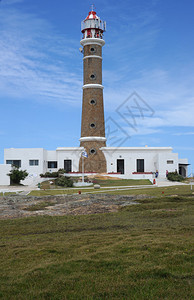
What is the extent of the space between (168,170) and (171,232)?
45.1m

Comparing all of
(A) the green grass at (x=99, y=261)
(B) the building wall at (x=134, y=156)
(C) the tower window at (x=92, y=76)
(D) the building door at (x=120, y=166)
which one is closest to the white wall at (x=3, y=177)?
(B) the building wall at (x=134, y=156)

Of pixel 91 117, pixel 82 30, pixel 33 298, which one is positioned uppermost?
pixel 82 30

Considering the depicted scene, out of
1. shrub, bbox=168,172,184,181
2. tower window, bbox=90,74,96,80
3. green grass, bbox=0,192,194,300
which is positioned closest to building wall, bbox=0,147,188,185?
shrub, bbox=168,172,184,181

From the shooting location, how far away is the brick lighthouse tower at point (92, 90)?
55.6 meters

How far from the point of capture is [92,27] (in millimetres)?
55219

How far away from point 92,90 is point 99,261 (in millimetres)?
48843

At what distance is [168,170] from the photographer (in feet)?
186

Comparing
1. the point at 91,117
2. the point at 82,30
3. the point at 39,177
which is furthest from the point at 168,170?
the point at 82,30

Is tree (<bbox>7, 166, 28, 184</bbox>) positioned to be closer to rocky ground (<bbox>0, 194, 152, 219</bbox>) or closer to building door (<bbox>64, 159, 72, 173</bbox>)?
building door (<bbox>64, 159, 72, 173</bbox>)

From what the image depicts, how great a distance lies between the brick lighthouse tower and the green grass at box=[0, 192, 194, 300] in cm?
4130

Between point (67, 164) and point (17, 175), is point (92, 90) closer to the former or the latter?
point (67, 164)

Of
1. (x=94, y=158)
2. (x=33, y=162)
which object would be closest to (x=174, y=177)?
(x=94, y=158)

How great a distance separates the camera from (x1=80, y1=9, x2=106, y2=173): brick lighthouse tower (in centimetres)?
5562

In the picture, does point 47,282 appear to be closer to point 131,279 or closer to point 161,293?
point 131,279
